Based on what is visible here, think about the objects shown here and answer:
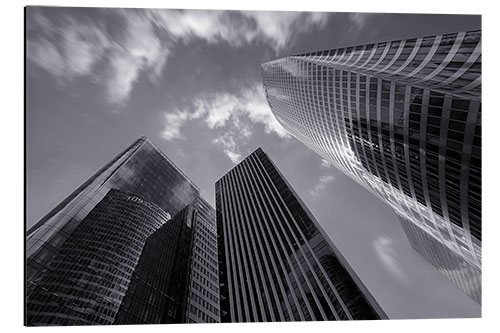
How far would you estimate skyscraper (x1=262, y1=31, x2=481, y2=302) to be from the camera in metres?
19.7

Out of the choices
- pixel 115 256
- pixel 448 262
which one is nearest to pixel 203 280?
pixel 115 256

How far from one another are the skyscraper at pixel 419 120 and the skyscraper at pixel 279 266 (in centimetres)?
1282

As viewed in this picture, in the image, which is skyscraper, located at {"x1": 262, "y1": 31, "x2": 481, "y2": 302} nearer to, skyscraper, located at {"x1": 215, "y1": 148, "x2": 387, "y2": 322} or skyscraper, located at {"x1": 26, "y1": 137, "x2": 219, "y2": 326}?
skyscraper, located at {"x1": 215, "y1": 148, "x2": 387, "y2": 322}

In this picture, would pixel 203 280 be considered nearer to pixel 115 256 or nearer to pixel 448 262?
pixel 115 256

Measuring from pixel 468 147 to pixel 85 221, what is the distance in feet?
212

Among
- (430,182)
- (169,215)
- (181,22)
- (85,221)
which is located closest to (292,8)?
(181,22)

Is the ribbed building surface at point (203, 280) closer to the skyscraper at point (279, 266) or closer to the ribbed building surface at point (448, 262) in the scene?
the skyscraper at point (279, 266)

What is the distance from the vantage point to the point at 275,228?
2101 inches

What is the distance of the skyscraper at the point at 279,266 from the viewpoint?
30781 mm

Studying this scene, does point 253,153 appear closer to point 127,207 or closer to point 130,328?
point 127,207

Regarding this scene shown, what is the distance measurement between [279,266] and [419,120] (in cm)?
2906

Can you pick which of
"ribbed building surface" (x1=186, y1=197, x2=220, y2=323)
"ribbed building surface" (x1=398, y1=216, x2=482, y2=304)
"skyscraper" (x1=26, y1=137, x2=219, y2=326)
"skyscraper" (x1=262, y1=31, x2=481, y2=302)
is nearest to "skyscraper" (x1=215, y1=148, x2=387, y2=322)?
"ribbed building surface" (x1=186, y1=197, x2=220, y2=323)

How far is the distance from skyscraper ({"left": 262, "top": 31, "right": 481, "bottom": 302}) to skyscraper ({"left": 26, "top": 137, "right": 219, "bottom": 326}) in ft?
143

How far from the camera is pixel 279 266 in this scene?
140 ft
